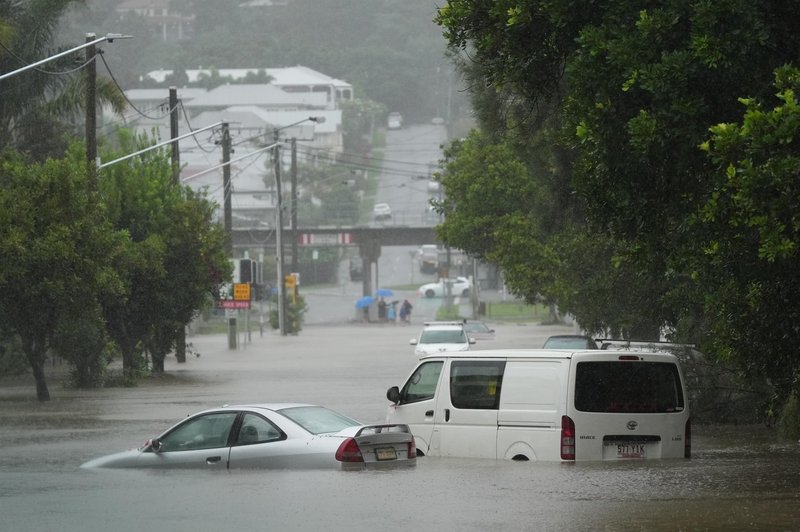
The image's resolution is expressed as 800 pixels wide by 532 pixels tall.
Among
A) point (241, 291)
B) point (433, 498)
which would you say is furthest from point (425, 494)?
point (241, 291)

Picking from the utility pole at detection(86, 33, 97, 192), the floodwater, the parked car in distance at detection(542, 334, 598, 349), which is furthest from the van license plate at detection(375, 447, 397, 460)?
the utility pole at detection(86, 33, 97, 192)

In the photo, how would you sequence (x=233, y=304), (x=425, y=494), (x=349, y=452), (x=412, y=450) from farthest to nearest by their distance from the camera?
1. (x=233, y=304)
2. (x=412, y=450)
3. (x=349, y=452)
4. (x=425, y=494)

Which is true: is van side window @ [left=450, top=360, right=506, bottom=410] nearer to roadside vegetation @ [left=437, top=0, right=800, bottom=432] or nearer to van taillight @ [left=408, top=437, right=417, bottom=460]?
van taillight @ [left=408, top=437, right=417, bottom=460]

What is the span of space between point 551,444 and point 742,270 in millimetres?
4271

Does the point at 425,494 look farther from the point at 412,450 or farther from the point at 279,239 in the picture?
the point at 279,239

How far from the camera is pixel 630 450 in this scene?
16.3m

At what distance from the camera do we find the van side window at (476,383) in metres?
16.7

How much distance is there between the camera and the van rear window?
16062mm

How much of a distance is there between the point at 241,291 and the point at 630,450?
4512 cm

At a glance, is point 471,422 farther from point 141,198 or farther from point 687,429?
point 141,198

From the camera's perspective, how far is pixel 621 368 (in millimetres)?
16219

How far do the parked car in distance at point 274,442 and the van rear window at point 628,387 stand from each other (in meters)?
2.07

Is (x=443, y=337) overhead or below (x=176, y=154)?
below

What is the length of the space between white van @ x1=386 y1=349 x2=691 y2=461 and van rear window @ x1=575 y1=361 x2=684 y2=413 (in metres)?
0.01
